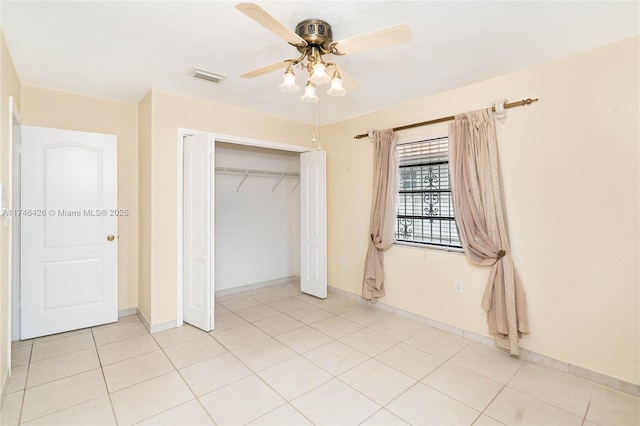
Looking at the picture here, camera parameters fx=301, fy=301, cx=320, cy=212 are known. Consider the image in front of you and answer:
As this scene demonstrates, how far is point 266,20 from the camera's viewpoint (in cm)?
148

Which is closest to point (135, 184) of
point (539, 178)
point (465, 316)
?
point (465, 316)

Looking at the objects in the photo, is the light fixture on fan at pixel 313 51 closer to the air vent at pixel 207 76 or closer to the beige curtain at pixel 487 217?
the air vent at pixel 207 76

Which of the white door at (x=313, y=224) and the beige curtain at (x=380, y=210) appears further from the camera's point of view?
the white door at (x=313, y=224)

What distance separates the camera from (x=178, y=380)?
2.30 metres

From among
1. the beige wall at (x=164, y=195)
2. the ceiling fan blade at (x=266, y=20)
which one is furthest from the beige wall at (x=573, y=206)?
the beige wall at (x=164, y=195)

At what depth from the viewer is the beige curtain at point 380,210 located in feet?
11.7

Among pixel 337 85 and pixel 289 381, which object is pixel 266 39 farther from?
pixel 289 381

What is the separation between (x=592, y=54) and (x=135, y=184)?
4600 millimetres

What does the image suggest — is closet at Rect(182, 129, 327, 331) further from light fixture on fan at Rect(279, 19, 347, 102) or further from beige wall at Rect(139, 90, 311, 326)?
light fixture on fan at Rect(279, 19, 347, 102)

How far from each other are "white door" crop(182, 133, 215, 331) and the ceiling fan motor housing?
1.69 meters

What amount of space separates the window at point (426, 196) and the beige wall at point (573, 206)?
12.3 inches

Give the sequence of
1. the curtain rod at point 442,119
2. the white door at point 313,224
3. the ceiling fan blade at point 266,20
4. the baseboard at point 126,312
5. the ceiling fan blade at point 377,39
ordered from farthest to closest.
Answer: the white door at point 313,224 → the baseboard at point 126,312 → the curtain rod at point 442,119 → the ceiling fan blade at point 377,39 → the ceiling fan blade at point 266,20

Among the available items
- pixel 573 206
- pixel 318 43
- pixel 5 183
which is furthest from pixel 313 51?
pixel 5 183

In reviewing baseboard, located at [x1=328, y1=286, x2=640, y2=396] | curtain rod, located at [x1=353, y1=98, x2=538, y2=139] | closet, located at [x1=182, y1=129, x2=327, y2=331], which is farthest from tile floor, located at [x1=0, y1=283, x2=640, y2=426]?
curtain rod, located at [x1=353, y1=98, x2=538, y2=139]
